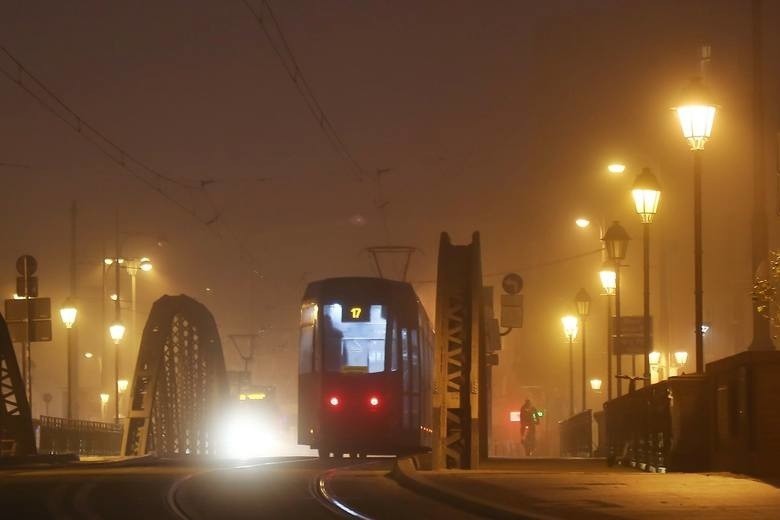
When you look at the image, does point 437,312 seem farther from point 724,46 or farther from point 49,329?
point 724,46

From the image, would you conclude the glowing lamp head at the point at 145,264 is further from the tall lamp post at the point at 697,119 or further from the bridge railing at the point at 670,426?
the tall lamp post at the point at 697,119

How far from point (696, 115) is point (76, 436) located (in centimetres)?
2493

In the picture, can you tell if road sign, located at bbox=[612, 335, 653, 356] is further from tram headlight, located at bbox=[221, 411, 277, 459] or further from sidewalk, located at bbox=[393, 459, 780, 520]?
tram headlight, located at bbox=[221, 411, 277, 459]

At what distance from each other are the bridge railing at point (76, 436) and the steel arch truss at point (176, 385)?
196 centimetres

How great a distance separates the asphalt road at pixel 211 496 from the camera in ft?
45.2

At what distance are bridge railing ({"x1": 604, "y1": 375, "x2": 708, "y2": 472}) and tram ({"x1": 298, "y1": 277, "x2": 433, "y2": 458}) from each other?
9123 millimetres

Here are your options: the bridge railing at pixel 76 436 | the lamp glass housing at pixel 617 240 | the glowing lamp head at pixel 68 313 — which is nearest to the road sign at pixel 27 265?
the bridge railing at pixel 76 436

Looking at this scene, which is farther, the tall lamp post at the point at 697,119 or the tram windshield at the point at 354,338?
the tram windshield at the point at 354,338

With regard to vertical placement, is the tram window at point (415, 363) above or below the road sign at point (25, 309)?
below

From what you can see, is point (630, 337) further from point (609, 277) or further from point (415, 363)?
point (415, 363)

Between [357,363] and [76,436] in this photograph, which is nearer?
[357,363]

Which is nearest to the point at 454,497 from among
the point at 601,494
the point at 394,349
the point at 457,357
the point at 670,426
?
the point at 601,494

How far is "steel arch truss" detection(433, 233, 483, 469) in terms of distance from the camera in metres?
22.1

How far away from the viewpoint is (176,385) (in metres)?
41.1
